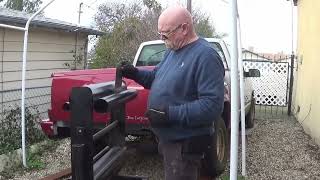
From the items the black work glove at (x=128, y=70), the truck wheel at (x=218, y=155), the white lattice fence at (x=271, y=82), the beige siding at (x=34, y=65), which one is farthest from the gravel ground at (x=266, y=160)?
the white lattice fence at (x=271, y=82)

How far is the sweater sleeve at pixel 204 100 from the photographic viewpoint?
3.23m

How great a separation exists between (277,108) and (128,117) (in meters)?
10.1

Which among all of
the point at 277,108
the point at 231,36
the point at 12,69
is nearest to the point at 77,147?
the point at 231,36

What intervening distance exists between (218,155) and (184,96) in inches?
131

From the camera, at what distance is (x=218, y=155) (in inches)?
259

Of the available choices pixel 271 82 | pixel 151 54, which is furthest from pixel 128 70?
pixel 271 82

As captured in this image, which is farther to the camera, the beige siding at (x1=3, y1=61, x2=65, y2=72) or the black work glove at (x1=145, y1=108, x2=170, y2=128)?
the beige siding at (x1=3, y1=61, x2=65, y2=72)

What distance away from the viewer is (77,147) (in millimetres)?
2953

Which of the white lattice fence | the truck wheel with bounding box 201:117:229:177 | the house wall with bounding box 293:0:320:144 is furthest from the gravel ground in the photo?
the white lattice fence

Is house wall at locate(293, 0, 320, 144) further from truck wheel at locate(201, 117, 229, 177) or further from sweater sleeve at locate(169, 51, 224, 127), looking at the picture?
sweater sleeve at locate(169, 51, 224, 127)

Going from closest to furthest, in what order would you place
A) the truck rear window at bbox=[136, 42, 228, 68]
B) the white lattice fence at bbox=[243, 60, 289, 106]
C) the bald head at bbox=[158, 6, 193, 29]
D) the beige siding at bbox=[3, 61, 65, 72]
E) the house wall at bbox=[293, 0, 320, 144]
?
the bald head at bbox=[158, 6, 193, 29], the truck rear window at bbox=[136, 42, 228, 68], the house wall at bbox=[293, 0, 320, 144], the beige siding at bbox=[3, 61, 65, 72], the white lattice fence at bbox=[243, 60, 289, 106]

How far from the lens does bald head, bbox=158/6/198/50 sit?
338 cm

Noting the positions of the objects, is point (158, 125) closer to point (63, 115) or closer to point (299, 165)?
point (63, 115)

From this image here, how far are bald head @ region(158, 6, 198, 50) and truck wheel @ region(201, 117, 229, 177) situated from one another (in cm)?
260
